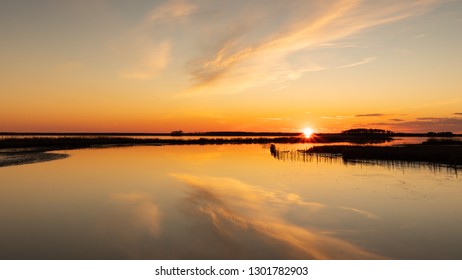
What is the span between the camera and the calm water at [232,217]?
1335 centimetres

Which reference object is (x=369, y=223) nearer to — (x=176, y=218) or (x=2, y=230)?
(x=176, y=218)

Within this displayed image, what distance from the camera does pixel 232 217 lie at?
1844 cm

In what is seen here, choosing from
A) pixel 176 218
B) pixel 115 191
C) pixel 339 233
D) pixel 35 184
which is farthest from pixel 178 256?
pixel 35 184

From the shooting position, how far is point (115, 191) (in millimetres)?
26250

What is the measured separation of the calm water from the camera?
13352 millimetres

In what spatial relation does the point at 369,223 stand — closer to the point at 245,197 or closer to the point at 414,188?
the point at 245,197

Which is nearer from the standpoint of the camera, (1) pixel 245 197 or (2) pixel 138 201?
(2) pixel 138 201

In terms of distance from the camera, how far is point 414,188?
26203 millimetres

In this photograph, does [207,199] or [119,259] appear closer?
[119,259]
